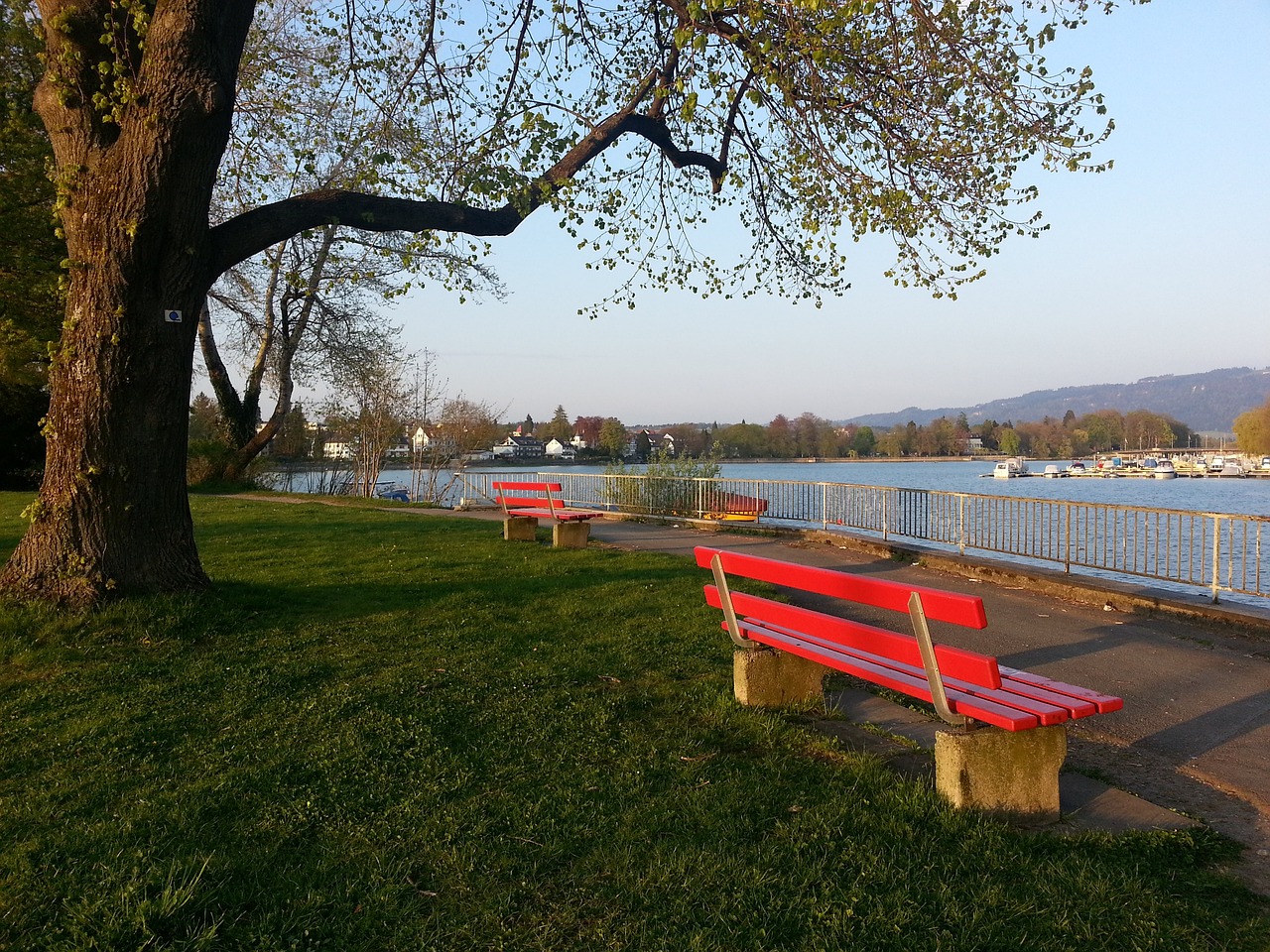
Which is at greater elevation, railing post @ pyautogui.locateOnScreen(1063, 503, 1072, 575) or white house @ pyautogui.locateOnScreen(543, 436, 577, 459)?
white house @ pyautogui.locateOnScreen(543, 436, 577, 459)

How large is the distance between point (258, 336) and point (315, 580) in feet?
77.0

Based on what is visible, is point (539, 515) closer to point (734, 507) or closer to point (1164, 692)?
point (734, 507)

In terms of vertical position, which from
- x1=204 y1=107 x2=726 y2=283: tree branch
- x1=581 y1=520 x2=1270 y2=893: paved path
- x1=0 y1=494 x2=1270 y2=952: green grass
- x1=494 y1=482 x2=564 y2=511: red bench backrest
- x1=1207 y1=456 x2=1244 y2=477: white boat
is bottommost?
x1=1207 y1=456 x2=1244 y2=477: white boat

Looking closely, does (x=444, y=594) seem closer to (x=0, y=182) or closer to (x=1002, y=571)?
(x=1002, y=571)

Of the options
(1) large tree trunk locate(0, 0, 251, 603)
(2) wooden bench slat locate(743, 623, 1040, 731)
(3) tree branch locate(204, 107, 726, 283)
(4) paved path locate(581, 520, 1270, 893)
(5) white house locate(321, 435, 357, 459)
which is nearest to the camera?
(2) wooden bench slat locate(743, 623, 1040, 731)

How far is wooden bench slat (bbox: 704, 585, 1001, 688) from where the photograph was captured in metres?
3.49

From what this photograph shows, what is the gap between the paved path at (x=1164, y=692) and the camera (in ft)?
13.3

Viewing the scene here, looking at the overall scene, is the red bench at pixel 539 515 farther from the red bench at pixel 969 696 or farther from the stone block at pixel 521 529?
the red bench at pixel 969 696

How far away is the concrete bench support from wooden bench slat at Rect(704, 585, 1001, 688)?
27cm

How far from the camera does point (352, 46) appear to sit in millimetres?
9977

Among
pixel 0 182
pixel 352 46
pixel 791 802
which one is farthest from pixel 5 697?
pixel 0 182

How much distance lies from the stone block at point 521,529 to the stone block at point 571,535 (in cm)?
76

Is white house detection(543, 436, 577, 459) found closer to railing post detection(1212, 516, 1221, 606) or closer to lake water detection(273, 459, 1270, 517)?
lake water detection(273, 459, 1270, 517)

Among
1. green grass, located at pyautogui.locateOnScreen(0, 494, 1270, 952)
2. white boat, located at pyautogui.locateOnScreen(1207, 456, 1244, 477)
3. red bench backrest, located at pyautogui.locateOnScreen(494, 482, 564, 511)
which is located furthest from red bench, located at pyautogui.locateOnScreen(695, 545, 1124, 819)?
white boat, located at pyautogui.locateOnScreen(1207, 456, 1244, 477)
